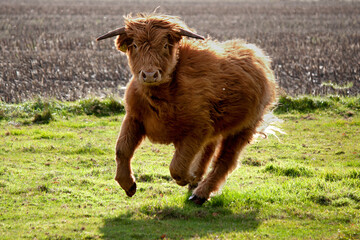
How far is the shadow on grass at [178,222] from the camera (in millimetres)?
5617

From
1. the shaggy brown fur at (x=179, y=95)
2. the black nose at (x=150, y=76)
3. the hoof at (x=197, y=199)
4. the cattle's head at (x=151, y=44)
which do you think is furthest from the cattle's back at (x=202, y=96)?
the hoof at (x=197, y=199)

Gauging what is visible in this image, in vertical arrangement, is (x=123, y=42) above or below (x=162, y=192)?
above

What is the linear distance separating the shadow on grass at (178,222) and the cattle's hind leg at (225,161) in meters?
0.33

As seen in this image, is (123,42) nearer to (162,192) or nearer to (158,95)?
(158,95)

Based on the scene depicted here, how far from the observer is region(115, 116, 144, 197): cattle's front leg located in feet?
20.5

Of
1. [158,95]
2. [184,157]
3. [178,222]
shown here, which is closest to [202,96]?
[158,95]

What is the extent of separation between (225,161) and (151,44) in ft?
7.30

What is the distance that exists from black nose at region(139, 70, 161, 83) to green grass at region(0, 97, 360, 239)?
1452 millimetres

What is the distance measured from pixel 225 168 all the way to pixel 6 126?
6.00 meters

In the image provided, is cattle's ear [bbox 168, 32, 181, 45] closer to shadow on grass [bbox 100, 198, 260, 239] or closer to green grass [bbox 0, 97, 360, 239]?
green grass [bbox 0, 97, 360, 239]

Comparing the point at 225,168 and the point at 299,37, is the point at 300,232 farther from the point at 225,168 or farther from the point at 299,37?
the point at 299,37

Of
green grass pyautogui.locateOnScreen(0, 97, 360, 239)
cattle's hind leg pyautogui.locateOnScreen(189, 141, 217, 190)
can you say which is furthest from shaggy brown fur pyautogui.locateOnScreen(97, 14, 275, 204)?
cattle's hind leg pyautogui.locateOnScreen(189, 141, 217, 190)

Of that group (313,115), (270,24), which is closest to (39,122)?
(313,115)

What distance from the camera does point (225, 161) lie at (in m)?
7.25
